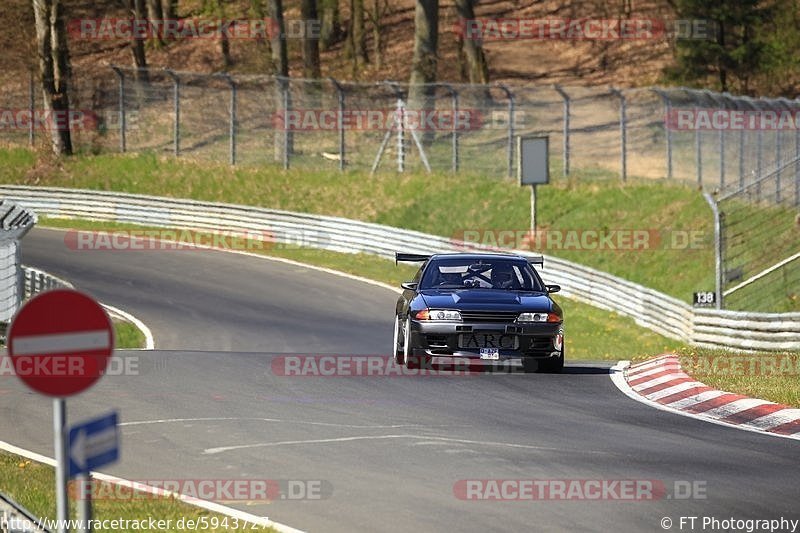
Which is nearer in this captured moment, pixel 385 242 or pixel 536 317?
pixel 536 317

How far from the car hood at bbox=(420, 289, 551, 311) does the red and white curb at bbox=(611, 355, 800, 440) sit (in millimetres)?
1437

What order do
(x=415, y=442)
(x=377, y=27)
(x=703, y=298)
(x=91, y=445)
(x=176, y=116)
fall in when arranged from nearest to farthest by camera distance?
(x=91, y=445), (x=415, y=442), (x=703, y=298), (x=176, y=116), (x=377, y=27)

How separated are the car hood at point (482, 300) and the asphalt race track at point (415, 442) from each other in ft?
3.06

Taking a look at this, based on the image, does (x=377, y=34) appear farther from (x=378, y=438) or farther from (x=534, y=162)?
(x=378, y=438)

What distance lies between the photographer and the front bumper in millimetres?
18141

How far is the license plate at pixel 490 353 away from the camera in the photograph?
18.2 meters

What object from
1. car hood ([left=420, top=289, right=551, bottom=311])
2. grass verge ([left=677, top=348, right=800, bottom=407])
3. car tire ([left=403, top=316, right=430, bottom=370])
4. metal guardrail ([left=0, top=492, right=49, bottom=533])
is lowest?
grass verge ([left=677, top=348, right=800, bottom=407])

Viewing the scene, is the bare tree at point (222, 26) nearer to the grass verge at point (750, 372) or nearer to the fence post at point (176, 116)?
the fence post at point (176, 116)

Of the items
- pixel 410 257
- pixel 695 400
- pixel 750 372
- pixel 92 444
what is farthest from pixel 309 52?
pixel 92 444

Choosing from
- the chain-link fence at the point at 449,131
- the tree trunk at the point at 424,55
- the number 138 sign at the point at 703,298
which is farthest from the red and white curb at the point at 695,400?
the tree trunk at the point at 424,55

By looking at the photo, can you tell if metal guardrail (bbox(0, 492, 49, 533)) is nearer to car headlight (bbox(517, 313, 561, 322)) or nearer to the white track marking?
the white track marking

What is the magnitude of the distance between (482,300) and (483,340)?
496 mm

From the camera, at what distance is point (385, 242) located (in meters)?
36.5

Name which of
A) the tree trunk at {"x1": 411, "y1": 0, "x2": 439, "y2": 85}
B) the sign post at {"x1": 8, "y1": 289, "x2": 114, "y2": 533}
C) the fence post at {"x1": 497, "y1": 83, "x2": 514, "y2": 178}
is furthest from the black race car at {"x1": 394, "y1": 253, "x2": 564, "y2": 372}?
the tree trunk at {"x1": 411, "y1": 0, "x2": 439, "y2": 85}
